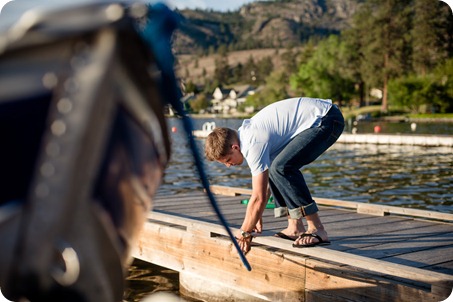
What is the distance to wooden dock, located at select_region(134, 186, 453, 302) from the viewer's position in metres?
5.14

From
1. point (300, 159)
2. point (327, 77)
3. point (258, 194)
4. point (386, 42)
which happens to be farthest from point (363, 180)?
point (327, 77)

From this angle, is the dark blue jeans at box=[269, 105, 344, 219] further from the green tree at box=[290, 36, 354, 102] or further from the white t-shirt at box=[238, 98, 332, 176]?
the green tree at box=[290, 36, 354, 102]

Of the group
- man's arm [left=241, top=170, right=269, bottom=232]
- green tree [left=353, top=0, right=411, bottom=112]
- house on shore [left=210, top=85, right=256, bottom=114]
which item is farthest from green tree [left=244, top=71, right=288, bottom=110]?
man's arm [left=241, top=170, right=269, bottom=232]

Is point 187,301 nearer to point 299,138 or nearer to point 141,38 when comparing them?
point 299,138

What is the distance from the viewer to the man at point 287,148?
16.6ft

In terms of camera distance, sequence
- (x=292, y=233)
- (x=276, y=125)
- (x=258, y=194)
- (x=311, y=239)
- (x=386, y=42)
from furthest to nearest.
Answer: (x=386, y=42)
(x=292, y=233)
(x=311, y=239)
(x=276, y=125)
(x=258, y=194)

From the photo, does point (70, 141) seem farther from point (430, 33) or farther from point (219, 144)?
point (430, 33)

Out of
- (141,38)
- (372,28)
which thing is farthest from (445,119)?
(141,38)

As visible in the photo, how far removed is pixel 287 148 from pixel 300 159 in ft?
0.50

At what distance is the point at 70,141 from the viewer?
1543 millimetres

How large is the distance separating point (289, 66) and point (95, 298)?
137191mm

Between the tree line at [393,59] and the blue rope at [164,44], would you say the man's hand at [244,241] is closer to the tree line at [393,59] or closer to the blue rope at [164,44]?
the blue rope at [164,44]

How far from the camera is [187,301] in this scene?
23.9 feet

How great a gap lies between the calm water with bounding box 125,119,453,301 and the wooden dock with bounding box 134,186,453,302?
2.79 ft
